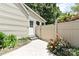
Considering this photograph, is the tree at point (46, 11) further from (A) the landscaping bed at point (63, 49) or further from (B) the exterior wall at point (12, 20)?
(A) the landscaping bed at point (63, 49)

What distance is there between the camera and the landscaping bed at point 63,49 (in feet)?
27.8

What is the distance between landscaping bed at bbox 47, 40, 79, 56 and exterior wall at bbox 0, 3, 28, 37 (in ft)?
13.6

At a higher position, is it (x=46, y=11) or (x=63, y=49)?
(x=46, y=11)

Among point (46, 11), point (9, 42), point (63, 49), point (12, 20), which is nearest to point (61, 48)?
point (63, 49)

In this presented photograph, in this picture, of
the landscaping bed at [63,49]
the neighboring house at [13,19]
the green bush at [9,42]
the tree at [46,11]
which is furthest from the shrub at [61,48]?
the tree at [46,11]

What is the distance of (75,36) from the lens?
9508 mm

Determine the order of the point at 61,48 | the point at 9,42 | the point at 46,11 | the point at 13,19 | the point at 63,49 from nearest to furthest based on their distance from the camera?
the point at 63,49
the point at 61,48
the point at 9,42
the point at 13,19
the point at 46,11

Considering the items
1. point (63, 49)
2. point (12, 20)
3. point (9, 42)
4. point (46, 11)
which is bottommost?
point (63, 49)

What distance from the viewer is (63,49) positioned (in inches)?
361

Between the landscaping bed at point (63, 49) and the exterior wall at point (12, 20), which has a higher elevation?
the exterior wall at point (12, 20)

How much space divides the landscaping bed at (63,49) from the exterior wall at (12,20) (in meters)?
4.15

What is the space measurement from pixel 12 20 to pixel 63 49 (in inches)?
239

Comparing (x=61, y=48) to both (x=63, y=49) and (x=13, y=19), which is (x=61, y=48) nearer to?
(x=63, y=49)

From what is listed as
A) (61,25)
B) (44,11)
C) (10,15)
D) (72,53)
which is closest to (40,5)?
(44,11)
